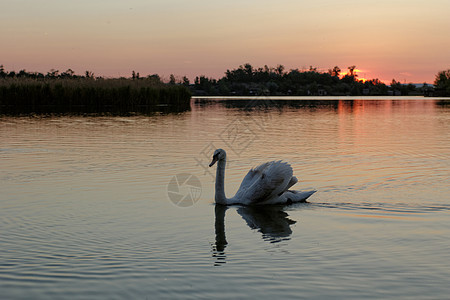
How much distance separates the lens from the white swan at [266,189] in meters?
12.0

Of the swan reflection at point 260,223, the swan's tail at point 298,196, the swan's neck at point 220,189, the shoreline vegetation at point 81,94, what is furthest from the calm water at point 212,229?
the shoreline vegetation at point 81,94

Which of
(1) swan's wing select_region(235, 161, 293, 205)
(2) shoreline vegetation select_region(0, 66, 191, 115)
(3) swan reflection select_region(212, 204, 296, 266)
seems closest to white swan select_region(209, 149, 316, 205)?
(1) swan's wing select_region(235, 161, 293, 205)

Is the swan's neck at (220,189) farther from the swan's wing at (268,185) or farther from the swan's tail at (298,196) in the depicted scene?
the swan's tail at (298,196)

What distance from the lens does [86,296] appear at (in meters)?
6.45

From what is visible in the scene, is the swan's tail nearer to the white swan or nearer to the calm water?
the white swan

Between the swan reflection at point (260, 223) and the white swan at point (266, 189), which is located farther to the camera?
the white swan at point (266, 189)

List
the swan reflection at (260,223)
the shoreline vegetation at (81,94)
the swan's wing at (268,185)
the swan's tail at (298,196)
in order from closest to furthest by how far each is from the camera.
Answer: the swan reflection at (260,223) → the swan's wing at (268,185) → the swan's tail at (298,196) → the shoreline vegetation at (81,94)

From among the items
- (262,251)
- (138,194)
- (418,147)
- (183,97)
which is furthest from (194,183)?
(183,97)

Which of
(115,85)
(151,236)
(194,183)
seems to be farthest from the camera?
(115,85)

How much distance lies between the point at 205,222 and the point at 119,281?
3863mm

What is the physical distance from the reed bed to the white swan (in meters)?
40.5

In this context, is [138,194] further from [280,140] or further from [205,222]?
[280,140]


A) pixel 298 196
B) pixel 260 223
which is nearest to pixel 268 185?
pixel 298 196

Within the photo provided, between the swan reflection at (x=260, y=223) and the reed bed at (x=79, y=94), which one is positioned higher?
the reed bed at (x=79, y=94)
